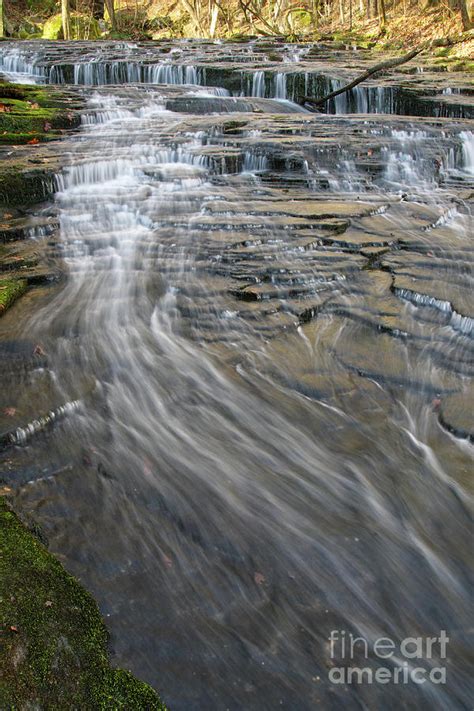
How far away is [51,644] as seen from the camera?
2314 mm

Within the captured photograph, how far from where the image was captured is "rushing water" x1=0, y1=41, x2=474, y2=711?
2842 millimetres

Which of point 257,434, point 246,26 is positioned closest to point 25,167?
point 257,434

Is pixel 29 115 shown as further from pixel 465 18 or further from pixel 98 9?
pixel 98 9

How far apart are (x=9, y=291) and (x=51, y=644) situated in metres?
4.28

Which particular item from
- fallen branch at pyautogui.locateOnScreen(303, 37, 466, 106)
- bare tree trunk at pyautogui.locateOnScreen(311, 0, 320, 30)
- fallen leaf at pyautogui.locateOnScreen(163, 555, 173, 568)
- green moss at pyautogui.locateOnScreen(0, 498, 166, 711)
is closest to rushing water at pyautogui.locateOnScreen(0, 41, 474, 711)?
fallen leaf at pyautogui.locateOnScreen(163, 555, 173, 568)

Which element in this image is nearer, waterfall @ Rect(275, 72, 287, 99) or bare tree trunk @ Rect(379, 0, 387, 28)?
waterfall @ Rect(275, 72, 287, 99)

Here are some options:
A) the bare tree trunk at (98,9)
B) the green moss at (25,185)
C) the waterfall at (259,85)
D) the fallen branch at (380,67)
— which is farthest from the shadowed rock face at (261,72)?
the bare tree trunk at (98,9)

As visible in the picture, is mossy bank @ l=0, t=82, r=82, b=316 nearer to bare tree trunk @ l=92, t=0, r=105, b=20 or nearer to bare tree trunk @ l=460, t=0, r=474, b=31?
bare tree trunk @ l=460, t=0, r=474, b=31

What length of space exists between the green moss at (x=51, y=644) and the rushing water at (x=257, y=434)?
0.61ft

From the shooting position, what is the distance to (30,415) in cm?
421

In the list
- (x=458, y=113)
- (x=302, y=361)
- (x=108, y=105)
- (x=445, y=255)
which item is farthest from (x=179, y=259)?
(x=458, y=113)

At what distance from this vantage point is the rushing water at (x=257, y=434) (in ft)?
9.32

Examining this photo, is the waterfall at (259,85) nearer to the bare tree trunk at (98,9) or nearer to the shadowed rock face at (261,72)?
the shadowed rock face at (261,72)

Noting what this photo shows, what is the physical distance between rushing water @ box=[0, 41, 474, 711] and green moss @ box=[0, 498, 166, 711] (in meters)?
0.19
